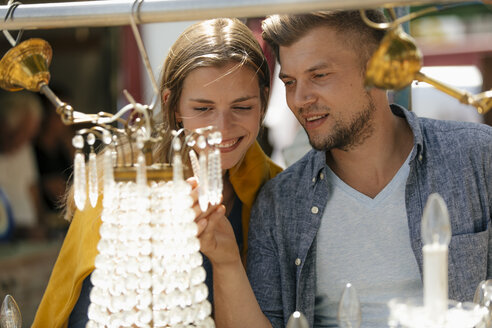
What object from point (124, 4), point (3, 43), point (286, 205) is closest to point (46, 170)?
point (3, 43)

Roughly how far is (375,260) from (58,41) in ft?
15.2

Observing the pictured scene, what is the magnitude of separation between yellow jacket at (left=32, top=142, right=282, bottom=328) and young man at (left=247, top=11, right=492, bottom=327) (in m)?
0.09

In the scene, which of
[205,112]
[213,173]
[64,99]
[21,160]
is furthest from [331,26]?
[64,99]

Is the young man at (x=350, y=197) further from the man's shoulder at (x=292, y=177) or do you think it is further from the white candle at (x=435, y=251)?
the white candle at (x=435, y=251)

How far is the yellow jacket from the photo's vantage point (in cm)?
181

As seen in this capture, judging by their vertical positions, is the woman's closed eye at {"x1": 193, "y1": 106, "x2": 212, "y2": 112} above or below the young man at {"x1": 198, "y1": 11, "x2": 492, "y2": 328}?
above

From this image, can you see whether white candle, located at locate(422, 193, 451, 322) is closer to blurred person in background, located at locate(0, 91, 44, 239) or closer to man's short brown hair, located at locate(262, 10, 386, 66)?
man's short brown hair, located at locate(262, 10, 386, 66)

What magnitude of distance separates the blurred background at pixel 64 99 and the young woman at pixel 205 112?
2774 mm

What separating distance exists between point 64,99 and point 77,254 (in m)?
4.35

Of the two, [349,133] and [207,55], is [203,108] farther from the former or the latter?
[349,133]

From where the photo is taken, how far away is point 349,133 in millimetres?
1930

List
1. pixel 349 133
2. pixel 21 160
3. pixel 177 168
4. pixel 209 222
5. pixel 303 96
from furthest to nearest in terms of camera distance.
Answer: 1. pixel 21 160
2. pixel 349 133
3. pixel 303 96
4. pixel 209 222
5. pixel 177 168

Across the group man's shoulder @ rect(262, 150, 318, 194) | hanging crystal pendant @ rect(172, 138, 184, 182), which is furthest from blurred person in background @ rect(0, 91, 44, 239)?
hanging crystal pendant @ rect(172, 138, 184, 182)

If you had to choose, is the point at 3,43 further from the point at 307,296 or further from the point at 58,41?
the point at 307,296
